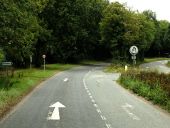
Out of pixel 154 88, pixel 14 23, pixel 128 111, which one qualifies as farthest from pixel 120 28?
pixel 128 111

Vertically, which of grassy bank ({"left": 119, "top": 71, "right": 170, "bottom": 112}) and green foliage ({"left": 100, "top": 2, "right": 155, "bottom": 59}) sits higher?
green foliage ({"left": 100, "top": 2, "right": 155, "bottom": 59})

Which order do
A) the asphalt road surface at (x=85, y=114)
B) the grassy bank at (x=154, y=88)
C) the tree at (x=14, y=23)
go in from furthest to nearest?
the tree at (x=14, y=23), the grassy bank at (x=154, y=88), the asphalt road surface at (x=85, y=114)

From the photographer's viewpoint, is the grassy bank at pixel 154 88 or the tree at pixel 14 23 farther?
the tree at pixel 14 23

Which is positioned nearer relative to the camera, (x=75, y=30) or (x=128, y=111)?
(x=128, y=111)

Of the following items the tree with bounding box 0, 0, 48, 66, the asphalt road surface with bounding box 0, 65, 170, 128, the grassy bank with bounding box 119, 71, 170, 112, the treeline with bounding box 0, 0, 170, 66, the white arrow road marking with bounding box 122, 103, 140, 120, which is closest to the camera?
the asphalt road surface with bounding box 0, 65, 170, 128

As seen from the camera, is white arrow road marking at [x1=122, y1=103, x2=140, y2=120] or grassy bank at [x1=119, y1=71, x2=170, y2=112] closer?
white arrow road marking at [x1=122, y1=103, x2=140, y2=120]

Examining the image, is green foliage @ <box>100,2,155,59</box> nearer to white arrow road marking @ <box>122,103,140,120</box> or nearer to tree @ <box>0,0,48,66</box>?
tree @ <box>0,0,48,66</box>

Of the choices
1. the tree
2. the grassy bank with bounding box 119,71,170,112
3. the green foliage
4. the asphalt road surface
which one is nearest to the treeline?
the green foliage

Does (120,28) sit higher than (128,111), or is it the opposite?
(120,28)

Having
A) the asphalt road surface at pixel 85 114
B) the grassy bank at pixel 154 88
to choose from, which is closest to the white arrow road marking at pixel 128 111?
the asphalt road surface at pixel 85 114

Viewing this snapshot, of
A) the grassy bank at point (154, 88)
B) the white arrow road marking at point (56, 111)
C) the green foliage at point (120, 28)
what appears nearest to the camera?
the white arrow road marking at point (56, 111)

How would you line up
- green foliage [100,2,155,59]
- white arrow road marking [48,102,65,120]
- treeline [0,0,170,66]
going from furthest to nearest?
1. green foliage [100,2,155,59]
2. treeline [0,0,170,66]
3. white arrow road marking [48,102,65,120]

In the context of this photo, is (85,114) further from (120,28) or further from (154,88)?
(120,28)

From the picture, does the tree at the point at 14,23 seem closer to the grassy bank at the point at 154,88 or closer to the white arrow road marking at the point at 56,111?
the white arrow road marking at the point at 56,111
